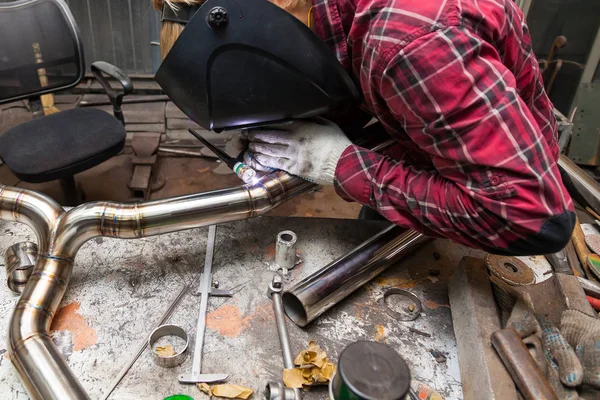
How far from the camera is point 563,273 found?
1133 mm

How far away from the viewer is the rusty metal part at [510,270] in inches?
41.7

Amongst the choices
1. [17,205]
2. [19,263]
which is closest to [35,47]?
[17,205]

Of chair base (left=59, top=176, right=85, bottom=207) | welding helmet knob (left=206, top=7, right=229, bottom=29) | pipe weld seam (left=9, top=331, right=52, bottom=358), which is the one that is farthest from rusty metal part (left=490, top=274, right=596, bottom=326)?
chair base (left=59, top=176, right=85, bottom=207)

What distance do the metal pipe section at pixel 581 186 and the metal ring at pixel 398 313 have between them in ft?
2.94

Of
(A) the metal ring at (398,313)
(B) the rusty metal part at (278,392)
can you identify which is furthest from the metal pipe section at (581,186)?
(B) the rusty metal part at (278,392)

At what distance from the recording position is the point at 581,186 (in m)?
1.53

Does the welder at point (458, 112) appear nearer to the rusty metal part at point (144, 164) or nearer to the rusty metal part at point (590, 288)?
the rusty metal part at point (590, 288)

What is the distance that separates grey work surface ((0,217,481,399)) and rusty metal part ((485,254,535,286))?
0.11 meters

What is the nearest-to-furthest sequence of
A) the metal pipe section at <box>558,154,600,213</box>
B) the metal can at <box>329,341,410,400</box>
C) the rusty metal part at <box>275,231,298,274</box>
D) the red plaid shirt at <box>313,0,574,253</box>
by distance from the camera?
the metal can at <box>329,341,410,400</box> → the red plaid shirt at <box>313,0,574,253</box> → the rusty metal part at <box>275,231,298,274</box> → the metal pipe section at <box>558,154,600,213</box>

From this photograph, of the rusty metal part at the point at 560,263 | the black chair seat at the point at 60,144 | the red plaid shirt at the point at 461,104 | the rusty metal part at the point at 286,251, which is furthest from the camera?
the black chair seat at the point at 60,144

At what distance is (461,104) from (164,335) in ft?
2.53

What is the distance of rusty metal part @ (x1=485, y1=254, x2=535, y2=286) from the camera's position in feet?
3.47

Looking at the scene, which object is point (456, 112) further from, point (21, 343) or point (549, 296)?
point (21, 343)

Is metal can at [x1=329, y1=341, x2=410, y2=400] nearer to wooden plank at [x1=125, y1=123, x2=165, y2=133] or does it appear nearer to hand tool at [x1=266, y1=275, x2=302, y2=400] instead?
hand tool at [x1=266, y1=275, x2=302, y2=400]
